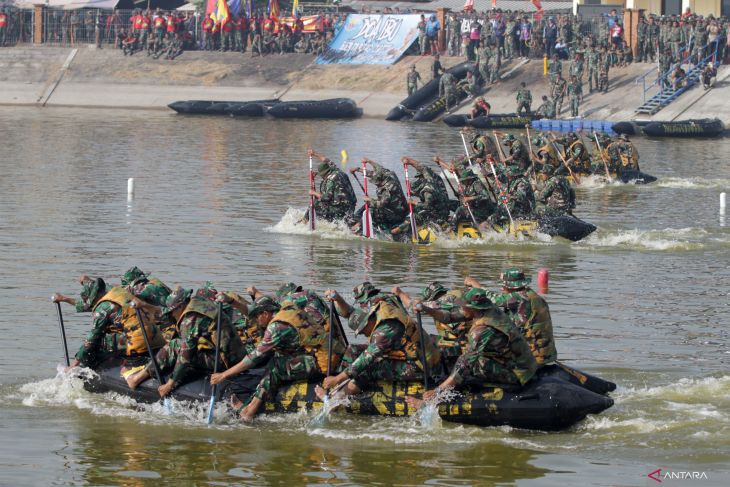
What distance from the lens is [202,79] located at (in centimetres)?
5834

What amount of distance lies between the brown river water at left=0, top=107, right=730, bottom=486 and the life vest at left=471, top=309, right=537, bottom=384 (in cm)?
63

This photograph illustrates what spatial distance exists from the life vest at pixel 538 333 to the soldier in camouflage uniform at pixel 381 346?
96 cm

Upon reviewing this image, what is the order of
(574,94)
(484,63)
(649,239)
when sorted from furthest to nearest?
(484,63) → (574,94) → (649,239)

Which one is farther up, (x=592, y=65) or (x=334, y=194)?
(x=592, y=65)

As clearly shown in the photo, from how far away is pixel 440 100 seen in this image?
51438mm

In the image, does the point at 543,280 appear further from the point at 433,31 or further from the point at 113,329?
the point at 433,31

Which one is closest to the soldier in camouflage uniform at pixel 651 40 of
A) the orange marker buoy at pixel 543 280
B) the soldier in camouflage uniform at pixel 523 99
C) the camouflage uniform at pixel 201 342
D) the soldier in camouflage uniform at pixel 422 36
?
the soldier in camouflage uniform at pixel 523 99

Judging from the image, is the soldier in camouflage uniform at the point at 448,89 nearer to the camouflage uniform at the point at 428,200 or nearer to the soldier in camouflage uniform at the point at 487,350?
the camouflage uniform at the point at 428,200

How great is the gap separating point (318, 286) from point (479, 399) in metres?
7.91

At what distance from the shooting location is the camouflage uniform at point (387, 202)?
2511 centimetres

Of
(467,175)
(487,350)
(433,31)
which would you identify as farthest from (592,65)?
(487,350)

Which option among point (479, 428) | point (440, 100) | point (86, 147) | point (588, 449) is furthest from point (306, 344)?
point (440, 100)

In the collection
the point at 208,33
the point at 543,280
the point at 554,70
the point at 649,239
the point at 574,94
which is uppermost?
the point at 208,33

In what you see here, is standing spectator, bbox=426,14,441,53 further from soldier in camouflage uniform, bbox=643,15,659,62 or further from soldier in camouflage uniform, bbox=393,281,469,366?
soldier in camouflage uniform, bbox=393,281,469,366
